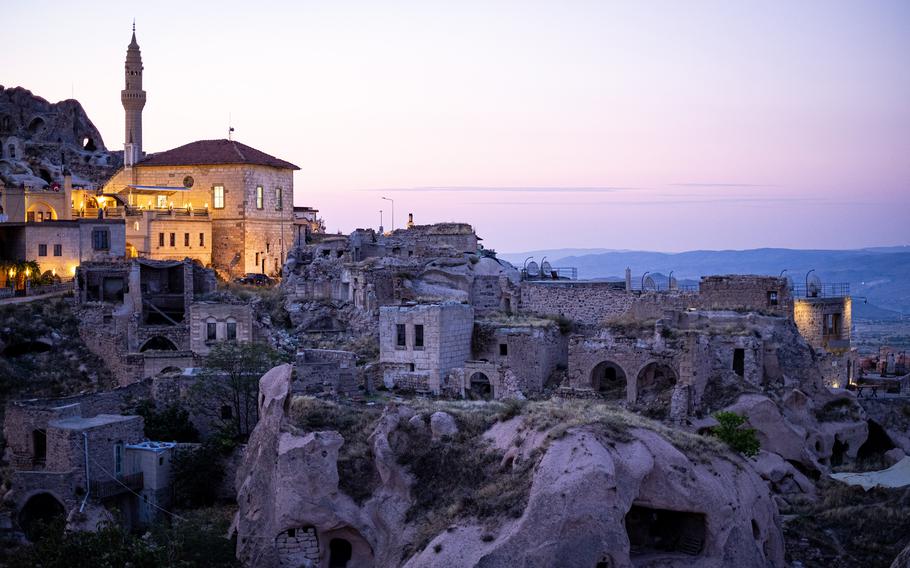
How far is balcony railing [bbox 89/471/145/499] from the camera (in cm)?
2988

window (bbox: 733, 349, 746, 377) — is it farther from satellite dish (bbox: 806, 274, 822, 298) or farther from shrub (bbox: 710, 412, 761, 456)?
satellite dish (bbox: 806, 274, 822, 298)

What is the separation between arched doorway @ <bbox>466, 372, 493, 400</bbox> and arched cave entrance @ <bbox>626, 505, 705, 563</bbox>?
12.1m

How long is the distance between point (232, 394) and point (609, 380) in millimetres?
13327

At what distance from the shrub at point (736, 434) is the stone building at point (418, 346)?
943 cm

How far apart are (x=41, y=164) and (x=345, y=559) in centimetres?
5079

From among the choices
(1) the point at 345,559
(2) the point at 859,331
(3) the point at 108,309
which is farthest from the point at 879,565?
(2) the point at 859,331

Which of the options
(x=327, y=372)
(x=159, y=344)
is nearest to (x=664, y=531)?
(x=327, y=372)

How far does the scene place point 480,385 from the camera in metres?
37.2

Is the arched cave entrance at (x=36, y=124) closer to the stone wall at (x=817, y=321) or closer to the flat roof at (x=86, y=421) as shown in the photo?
the flat roof at (x=86, y=421)

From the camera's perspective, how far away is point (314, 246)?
2110 inches

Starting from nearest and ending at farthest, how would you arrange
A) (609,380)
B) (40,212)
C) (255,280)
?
1. (609,380)
2. (255,280)
3. (40,212)

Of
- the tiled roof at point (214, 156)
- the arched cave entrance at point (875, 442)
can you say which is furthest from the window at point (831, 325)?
the tiled roof at point (214, 156)

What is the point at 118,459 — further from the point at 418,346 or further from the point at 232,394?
the point at 418,346

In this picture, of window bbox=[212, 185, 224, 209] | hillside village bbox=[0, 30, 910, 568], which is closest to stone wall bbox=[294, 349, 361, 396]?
hillside village bbox=[0, 30, 910, 568]
